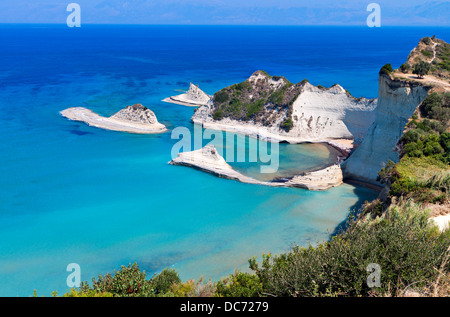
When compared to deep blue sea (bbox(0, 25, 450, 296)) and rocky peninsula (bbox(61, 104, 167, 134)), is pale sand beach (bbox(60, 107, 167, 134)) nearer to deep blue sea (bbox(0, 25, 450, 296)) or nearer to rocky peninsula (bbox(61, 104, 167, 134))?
rocky peninsula (bbox(61, 104, 167, 134))

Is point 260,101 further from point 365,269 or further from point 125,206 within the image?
point 365,269

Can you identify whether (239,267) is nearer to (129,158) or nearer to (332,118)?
(129,158)

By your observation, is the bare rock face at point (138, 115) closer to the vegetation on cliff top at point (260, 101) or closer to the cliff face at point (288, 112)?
the cliff face at point (288, 112)

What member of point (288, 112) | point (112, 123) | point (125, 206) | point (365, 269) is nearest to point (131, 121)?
point (112, 123)

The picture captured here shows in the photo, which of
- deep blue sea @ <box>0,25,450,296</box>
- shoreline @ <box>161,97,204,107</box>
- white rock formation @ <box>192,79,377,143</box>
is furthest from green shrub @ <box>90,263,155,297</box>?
shoreline @ <box>161,97,204,107</box>

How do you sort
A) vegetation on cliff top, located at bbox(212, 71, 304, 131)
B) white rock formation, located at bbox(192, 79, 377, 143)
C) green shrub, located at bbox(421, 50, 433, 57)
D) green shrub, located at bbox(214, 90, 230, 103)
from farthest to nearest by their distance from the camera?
green shrub, located at bbox(214, 90, 230, 103) < vegetation on cliff top, located at bbox(212, 71, 304, 131) < white rock formation, located at bbox(192, 79, 377, 143) < green shrub, located at bbox(421, 50, 433, 57)

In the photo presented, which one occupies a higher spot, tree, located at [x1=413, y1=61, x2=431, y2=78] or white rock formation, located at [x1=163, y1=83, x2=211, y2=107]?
tree, located at [x1=413, y1=61, x2=431, y2=78]
